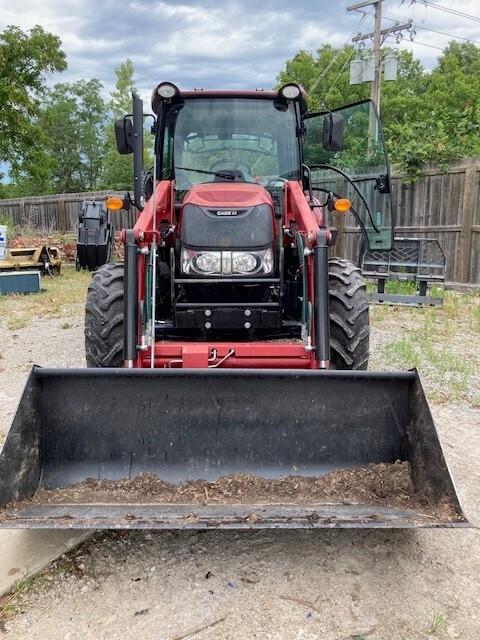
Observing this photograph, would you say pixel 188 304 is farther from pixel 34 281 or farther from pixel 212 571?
pixel 34 281

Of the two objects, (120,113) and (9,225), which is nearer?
(9,225)

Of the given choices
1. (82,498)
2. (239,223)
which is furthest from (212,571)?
(239,223)

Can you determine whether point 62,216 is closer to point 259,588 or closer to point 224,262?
point 224,262

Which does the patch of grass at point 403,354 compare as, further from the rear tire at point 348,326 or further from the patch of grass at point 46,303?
the patch of grass at point 46,303

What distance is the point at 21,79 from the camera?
814 inches

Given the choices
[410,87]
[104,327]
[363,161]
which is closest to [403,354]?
[363,161]

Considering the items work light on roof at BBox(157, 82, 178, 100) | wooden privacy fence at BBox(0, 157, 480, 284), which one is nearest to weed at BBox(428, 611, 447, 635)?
work light on roof at BBox(157, 82, 178, 100)

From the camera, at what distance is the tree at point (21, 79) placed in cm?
2008

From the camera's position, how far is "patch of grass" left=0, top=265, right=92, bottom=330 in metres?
8.99

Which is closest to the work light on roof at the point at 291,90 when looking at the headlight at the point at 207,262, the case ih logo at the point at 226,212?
the case ih logo at the point at 226,212

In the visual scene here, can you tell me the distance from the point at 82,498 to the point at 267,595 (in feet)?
3.25

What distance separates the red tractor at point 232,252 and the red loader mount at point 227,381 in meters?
0.01

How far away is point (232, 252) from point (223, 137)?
1.20 meters

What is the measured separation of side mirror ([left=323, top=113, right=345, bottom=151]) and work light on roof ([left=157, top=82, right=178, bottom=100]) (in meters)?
1.21
